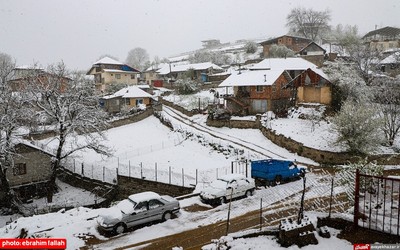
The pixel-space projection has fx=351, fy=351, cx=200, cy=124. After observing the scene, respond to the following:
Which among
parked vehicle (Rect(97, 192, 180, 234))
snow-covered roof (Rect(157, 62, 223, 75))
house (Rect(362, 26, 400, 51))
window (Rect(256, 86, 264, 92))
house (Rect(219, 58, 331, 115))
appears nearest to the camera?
parked vehicle (Rect(97, 192, 180, 234))

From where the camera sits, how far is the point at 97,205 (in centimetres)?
2878

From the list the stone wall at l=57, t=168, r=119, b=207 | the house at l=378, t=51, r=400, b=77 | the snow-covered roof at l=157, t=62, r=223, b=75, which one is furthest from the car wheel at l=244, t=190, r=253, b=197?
the snow-covered roof at l=157, t=62, r=223, b=75

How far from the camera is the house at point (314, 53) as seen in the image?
66062 mm

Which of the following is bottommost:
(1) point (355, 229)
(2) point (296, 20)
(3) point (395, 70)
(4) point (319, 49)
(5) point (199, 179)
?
(5) point (199, 179)

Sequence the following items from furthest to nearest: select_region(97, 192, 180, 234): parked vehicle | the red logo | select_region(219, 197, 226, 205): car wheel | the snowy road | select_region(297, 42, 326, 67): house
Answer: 1. select_region(297, 42, 326, 67): house
2. the snowy road
3. select_region(219, 197, 226, 205): car wheel
4. select_region(97, 192, 180, 234): parked vehicle
5. the red logo

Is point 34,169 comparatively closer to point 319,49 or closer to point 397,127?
point 397,127

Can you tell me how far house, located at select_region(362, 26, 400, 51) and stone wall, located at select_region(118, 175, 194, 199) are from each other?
209 ft

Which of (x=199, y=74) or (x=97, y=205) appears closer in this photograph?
(x=97, y=205)

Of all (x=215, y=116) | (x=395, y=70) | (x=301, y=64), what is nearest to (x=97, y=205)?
(x=215, y=116)

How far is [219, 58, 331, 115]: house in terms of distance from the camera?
44156 mm

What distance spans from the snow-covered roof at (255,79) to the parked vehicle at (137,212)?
29861mm

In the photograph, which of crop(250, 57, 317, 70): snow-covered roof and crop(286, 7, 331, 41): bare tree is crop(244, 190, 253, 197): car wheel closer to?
crop(250, 57, 317, 70): snow-covered roof

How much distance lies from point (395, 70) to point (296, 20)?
52041 millimetres

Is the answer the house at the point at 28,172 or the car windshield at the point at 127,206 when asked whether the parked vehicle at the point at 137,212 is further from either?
the house at the point at 28,172
